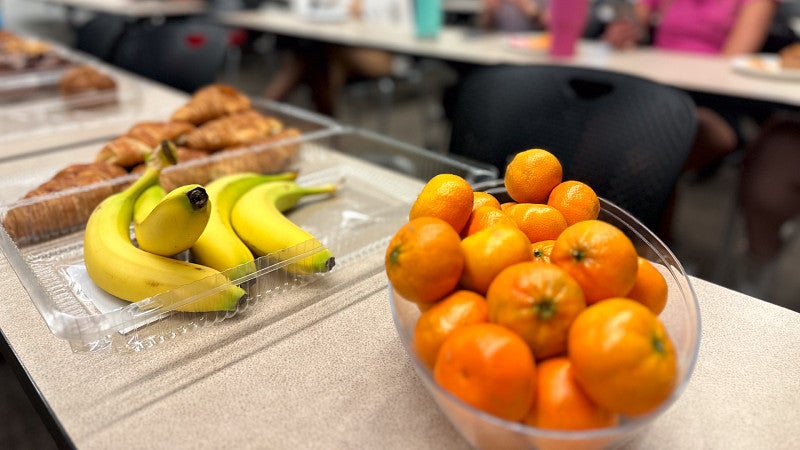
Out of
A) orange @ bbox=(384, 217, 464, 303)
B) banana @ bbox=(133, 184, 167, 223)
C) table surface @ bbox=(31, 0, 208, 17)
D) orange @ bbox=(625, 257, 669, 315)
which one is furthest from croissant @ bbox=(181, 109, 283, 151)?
table surface @ bbox=(31, 0, 208, 17)

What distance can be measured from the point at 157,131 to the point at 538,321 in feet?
3.03

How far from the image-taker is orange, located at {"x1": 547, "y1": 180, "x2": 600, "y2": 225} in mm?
632

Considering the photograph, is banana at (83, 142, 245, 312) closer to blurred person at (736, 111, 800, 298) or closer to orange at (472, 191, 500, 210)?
orange at (472, 191, 500, 210)

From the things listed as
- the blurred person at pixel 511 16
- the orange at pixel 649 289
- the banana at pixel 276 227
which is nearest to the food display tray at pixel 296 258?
the banana at pixel 276 227

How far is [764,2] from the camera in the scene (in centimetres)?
246

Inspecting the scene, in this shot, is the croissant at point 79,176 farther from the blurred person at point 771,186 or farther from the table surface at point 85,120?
the blurred person at point 771,186

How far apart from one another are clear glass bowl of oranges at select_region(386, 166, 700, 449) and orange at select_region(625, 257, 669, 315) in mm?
55

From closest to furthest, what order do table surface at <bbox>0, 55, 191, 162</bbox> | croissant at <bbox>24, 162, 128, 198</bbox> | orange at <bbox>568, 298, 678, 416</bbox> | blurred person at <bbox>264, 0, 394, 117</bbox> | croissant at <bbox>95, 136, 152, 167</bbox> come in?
orange at <bbox>568, 298, 678, 416</bbox> < croissant at <bbox>24, 162, 128, 198</bbox> < croissant at <bbox>95, 136, 152, 167</bbox> < table surface at <bbox>0, 55, 191, 162</bbox> < blurred person at <bbox>264, 0, 394, 117</bbox>

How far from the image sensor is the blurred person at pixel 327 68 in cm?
330

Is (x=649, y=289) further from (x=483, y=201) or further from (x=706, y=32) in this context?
(x=706, y=32)

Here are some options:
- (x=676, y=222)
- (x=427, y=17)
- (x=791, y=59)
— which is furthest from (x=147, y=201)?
(x=676, y=222)

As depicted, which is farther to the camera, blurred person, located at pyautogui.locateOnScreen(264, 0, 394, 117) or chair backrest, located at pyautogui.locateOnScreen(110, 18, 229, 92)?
blurred person, located at pyautogui.locateOnScreen(264, 0, 394, 117)

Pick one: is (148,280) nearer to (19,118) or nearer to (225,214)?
(225,214)

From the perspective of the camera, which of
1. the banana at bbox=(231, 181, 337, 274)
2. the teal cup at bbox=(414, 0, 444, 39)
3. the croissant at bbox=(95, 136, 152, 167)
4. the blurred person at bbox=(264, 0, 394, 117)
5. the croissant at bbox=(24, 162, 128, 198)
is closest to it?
the banana at bbox=(231, 181, 337, 274)
